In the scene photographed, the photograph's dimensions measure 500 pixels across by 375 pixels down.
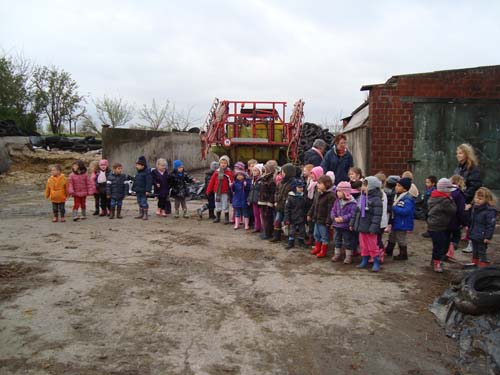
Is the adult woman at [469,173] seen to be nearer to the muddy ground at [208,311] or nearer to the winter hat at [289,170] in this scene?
→ the muddy ground at [208,311]

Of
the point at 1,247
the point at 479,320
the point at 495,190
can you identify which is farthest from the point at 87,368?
the point at 495,190

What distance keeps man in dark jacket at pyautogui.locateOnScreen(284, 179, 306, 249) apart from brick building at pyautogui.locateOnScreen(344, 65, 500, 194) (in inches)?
144

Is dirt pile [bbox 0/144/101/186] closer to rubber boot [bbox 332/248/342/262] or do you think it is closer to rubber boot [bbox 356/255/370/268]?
rubber boot [bbox 332/248/342/262]

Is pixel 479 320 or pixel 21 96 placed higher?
pixel 21 96

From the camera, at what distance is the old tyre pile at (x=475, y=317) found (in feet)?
11.6

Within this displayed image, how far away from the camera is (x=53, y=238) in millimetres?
7527

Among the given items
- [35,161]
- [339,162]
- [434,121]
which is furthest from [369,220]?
[35,161]

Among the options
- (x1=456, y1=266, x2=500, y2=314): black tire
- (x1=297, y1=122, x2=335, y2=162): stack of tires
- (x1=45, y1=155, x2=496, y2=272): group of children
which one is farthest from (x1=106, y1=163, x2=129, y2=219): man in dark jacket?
(x1=297, y1=122, x2=335, y2=162): stack of tires

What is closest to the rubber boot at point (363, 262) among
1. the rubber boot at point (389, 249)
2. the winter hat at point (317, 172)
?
the rubber boot at point (389, 249)

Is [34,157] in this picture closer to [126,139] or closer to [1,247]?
[126,139]

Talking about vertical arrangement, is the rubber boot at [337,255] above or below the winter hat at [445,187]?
below

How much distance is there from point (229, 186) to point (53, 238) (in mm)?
3624

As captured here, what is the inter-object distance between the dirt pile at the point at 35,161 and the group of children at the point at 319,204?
8.10 metres

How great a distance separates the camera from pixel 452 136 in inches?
395
